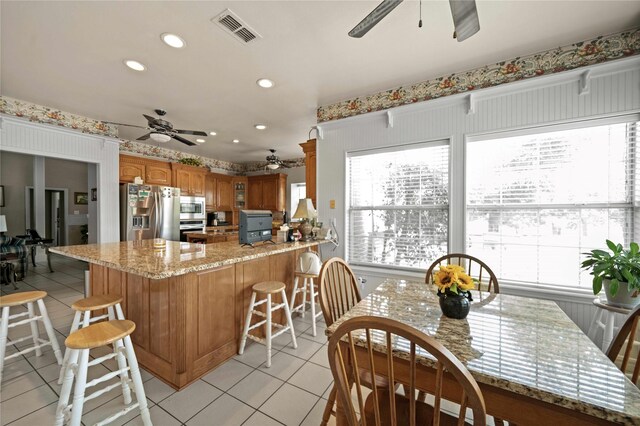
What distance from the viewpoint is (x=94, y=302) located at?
6.01ft

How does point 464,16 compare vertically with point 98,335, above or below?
above

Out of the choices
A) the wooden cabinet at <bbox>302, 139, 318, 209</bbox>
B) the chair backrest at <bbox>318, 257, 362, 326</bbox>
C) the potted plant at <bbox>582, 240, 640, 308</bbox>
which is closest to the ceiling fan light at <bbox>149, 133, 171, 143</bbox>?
the wooden cabinet at <bbox>302, 139, 318, 209</bbox>

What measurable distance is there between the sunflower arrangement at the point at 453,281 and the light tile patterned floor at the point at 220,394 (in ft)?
3.57

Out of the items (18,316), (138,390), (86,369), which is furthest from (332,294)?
(18,316)

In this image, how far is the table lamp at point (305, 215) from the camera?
2963mm

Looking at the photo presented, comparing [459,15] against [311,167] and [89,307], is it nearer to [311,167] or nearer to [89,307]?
[311,167]

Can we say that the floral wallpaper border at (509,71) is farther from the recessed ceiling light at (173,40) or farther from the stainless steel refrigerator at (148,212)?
the stainless steel refrigerator at (148,212)

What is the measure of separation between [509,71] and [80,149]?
556cm

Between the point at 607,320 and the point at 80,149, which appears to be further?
the point at 80,149

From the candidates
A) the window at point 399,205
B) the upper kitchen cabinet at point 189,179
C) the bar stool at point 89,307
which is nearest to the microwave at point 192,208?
the upper kitchen cabinet at point 189,179

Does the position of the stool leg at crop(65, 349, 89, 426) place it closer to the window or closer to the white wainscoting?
the window

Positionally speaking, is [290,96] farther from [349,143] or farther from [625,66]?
[625,66]

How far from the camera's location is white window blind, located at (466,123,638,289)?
2086mm

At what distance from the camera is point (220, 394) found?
173 cm
